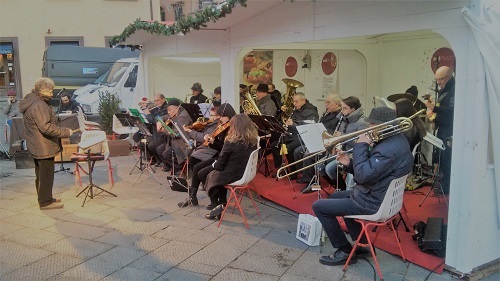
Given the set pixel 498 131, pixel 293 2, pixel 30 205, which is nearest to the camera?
pixel 498 131

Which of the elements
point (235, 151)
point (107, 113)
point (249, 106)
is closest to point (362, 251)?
point (235, 151)

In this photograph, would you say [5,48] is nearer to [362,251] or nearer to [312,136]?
[312,136]

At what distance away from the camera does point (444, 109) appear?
5.25 meters

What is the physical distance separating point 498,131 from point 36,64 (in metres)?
17.5

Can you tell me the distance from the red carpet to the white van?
6990mm

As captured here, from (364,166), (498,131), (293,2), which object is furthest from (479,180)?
(293,2)

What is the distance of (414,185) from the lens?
20.6 feet

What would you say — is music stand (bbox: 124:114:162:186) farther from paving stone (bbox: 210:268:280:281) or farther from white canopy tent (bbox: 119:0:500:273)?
paving stone (bbox: 210:268:280:281)

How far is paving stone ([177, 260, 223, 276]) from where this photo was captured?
159 inches

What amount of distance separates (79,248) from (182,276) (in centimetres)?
137

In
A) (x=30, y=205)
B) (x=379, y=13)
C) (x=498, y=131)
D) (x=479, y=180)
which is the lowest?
(x=30, y=205)

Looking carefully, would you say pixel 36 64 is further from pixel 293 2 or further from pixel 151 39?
pixel 293 2

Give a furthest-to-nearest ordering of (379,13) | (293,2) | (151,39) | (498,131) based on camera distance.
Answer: (151,39) < (293,2) < (379,13) < (498,131)

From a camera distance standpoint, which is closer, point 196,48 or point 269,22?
point 269,22
